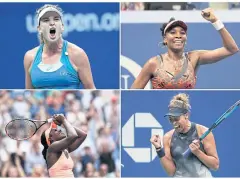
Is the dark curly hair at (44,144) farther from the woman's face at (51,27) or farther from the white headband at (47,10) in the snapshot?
the white headband at (47,10)

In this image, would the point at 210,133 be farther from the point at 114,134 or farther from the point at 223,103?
the point at 114,134

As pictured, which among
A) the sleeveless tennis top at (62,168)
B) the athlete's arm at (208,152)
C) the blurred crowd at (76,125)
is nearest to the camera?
the athlete's arm at (208,152)

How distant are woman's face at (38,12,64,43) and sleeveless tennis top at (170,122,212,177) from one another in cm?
143

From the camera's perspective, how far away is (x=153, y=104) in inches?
376

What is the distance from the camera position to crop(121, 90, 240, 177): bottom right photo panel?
934 centimetres

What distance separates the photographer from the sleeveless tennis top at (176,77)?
30.5 ft

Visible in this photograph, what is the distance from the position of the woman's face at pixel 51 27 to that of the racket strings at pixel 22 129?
31.7 inches

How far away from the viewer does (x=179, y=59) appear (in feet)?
30.6

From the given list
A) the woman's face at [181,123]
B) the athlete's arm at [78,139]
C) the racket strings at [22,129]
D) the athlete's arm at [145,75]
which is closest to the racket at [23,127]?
the racket strings at [22,129]

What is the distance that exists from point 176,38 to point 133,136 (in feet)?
3.41

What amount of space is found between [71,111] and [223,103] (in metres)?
1.44

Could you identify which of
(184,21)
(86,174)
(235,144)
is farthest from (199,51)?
(86,174)

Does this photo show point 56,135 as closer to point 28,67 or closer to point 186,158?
point 28,67

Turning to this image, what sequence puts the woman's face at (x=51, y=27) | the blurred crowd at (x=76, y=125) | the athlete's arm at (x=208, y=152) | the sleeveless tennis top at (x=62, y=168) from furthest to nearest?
1. the blurred crowd at (x=76, y=125)
2. the sleeveless tennis top at (x=62, y=168)
3. the athlete's arm at (x=208, y=152)
4. the woman's face at (x=51, y=27)
